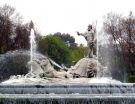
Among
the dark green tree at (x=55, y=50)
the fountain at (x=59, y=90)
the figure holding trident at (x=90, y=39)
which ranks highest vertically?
the dark green tree at (x=55, y=50)

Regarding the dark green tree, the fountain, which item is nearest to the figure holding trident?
the fountain

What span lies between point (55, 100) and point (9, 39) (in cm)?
3994

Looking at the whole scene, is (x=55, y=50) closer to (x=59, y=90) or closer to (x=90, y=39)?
(x=90, y=39)

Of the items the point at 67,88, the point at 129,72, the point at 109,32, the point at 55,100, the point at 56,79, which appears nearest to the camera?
the point at 55,100

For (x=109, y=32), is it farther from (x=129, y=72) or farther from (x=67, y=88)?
(x=67, y=88)

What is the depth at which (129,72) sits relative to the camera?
174ft

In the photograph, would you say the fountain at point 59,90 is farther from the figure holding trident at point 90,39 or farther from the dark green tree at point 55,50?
the dark green tree at point 55,50

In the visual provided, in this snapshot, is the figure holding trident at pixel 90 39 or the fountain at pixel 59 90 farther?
the figure holding trident at pixel 90 39

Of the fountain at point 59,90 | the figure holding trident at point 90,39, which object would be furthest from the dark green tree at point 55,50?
the fountain at point 59,90

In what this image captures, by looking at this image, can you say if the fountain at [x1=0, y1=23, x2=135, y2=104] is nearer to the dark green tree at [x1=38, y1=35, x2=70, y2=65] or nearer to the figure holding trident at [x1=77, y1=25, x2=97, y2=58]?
the figure holding trident at [x1=77, y1=25, x2=97, y2=58]

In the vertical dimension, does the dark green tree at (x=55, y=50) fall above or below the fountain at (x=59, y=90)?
above

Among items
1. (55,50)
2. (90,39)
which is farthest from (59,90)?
(55,50)

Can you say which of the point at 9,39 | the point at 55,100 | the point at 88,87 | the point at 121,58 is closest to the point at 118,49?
the point at 121,58

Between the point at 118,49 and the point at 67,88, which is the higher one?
the point at 118,49
